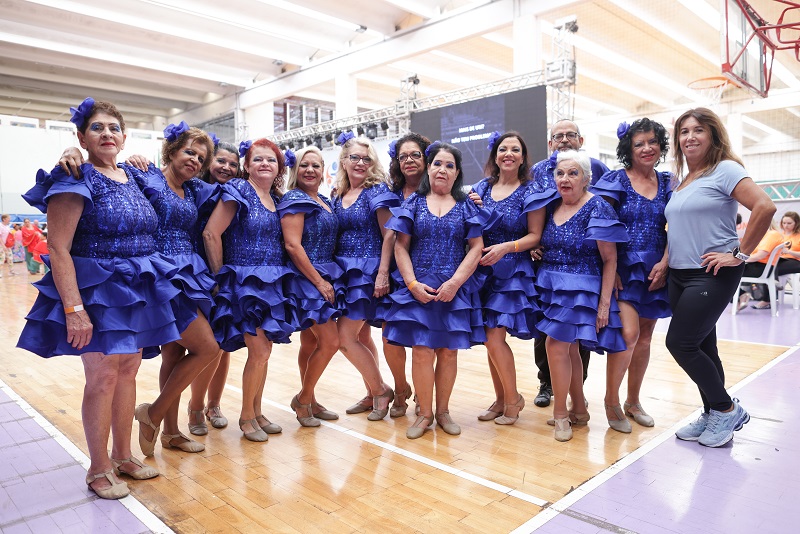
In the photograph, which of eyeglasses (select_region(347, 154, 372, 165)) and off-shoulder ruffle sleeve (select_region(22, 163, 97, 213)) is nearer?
off-shoulder ruffle sleeve (select_region(22, 163, 97, 213))

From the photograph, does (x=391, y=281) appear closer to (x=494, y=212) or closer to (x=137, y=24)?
(x=494, y=212)

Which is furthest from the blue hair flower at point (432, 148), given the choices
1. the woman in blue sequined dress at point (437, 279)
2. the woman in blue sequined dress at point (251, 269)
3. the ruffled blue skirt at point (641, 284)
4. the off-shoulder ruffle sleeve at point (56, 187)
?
the off-shoulder ruffle sleeve at point (56, 187)

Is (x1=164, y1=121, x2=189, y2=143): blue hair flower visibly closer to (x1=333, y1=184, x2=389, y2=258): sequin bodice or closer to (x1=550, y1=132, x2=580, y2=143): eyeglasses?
(x1=333, y1=184, x2=389, y2=258): sequin bodice

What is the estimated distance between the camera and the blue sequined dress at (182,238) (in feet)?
9.29

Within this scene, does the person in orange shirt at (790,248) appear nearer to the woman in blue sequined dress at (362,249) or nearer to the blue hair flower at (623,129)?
the blue hair flower at (623,129)

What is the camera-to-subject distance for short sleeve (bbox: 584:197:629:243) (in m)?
3.12

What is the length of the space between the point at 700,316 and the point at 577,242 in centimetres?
74

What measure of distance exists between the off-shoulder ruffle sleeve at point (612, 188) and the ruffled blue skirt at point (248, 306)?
1.95 meters

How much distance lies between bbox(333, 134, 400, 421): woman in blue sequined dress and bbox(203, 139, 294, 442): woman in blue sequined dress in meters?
0.41

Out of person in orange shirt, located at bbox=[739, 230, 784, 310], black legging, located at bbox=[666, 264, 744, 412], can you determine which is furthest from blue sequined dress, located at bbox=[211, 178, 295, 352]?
person in orange shirt, located at bbox=[739, 230, 784, 310]

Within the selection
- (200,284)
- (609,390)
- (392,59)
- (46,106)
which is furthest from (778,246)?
(46,106)

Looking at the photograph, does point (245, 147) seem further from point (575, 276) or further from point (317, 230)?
point (575, 276)

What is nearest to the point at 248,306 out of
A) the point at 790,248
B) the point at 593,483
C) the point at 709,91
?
the point at 593,483

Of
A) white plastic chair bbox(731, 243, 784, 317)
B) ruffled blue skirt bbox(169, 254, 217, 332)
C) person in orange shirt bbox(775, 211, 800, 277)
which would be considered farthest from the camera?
person in orange shirt bbox(775, 211, 800, 277)
